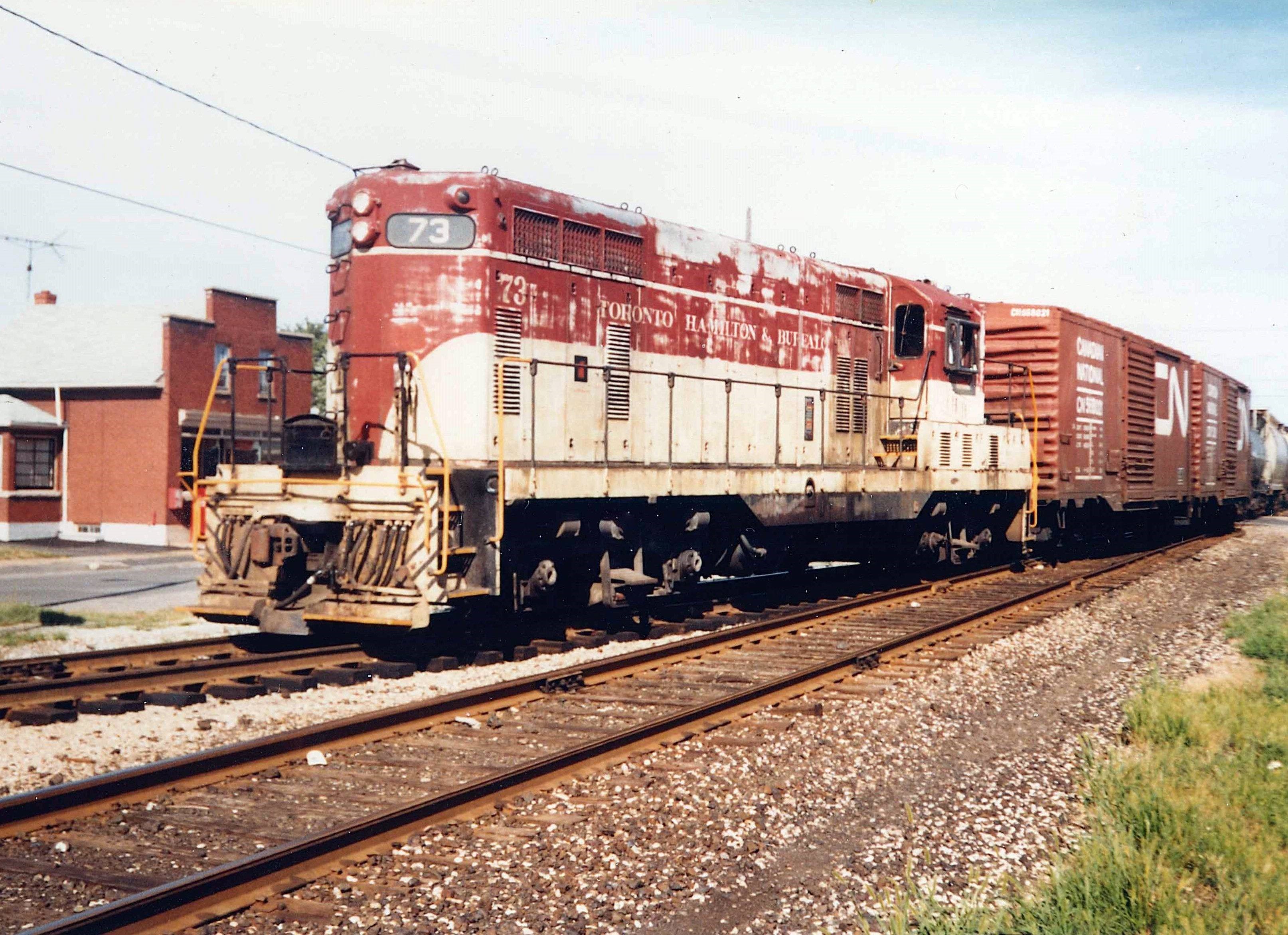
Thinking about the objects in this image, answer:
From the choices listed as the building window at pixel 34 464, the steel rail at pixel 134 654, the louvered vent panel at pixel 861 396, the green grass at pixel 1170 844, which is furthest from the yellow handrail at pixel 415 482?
the building window at pixel 34 464

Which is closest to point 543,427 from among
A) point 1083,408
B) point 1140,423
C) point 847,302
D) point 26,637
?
point 26,637

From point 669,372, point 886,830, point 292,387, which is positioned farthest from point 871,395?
point 292,387

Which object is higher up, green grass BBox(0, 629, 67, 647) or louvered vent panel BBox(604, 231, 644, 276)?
louvered vent panel BBox(604, 231, 644, 276)

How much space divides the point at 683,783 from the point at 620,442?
203 inches

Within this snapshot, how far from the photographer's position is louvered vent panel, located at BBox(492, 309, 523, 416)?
9359 mm

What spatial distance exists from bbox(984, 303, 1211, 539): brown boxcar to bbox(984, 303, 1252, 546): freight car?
0.07 ft

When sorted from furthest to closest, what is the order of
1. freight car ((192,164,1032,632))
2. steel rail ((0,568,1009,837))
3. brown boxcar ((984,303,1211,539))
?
brown boxcar ((984,303,1211,539)) → freight car ((192,164,1032,632)) → steel rail ((0,568,1009,837))

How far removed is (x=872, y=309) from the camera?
13898 mm

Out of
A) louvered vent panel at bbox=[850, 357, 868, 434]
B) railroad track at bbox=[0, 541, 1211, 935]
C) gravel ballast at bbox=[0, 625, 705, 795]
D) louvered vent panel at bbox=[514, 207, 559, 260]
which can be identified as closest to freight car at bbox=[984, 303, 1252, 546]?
louvered vent panel at bbox=[850, 357, 868, 434]

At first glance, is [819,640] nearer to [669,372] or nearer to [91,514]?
[669,372]

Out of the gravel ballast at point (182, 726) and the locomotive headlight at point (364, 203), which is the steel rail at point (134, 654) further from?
the locomotive headlight at point (364, 203)

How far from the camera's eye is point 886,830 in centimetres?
505

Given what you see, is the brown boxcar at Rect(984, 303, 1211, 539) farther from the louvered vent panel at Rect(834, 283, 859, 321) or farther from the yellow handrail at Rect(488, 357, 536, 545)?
the yellow handrail at Rect(488, 357, 536, 545)

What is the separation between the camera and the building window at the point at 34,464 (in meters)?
26.8
